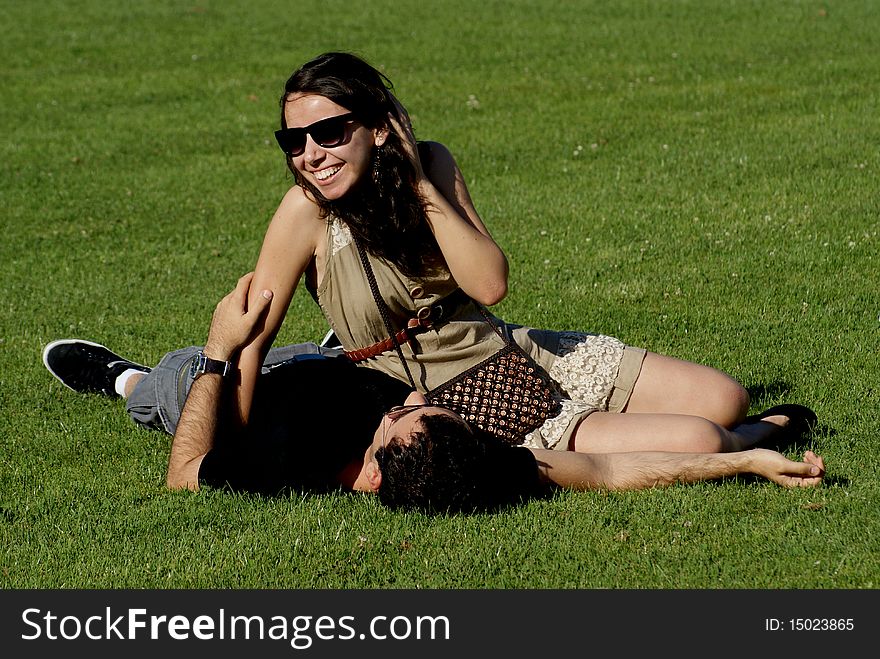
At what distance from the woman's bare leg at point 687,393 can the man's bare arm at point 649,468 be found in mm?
527

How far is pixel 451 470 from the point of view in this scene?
5016 mm

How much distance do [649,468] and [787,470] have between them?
1.98 feet

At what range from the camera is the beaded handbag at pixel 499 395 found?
18.6ft

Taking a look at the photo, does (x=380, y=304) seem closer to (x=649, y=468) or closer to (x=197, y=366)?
(x=197, y=366)

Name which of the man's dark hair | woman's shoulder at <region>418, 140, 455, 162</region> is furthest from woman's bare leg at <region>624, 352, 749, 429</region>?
woman's shoulder at <region>418, 140, 455, 162</region>

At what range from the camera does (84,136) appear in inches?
561

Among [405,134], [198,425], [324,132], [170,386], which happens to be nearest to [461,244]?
[405,134]

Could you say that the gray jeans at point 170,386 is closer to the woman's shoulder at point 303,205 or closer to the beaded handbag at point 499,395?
the beaded handbag at point 499,395

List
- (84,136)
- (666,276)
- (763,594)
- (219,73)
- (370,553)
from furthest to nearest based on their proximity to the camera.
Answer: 1. (219,73)
2. (84,136)
3. (666,276)
4. (370,553)
5. (763,594)

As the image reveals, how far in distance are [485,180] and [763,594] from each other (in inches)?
314

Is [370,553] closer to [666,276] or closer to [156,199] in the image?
[666,276]

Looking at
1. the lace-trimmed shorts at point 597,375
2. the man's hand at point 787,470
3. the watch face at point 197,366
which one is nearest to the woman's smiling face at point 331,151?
the watch face at point 197,366

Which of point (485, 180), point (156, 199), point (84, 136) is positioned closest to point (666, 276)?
point (485, 180)

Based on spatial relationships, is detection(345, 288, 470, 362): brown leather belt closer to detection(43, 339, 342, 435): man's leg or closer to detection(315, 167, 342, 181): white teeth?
detection(43, 339, 342, 435): man's leg
